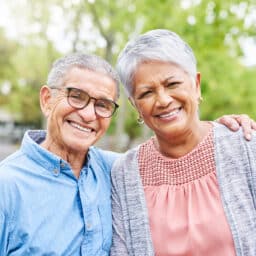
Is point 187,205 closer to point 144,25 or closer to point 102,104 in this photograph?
point 102,104

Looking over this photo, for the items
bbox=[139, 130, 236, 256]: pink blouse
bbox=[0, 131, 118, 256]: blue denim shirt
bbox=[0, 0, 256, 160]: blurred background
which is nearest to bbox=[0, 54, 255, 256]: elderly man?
bbox=[0, 131, 118, 256]: blue denim shirt

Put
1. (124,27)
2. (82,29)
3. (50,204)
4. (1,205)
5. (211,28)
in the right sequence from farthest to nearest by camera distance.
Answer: (82,29) → (124,27) → (211,28) → (50,204) → (1,205)

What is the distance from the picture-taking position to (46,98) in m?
2.90

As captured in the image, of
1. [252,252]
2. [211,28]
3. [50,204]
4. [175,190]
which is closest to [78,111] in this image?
[50,204]

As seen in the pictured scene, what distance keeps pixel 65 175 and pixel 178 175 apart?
0.70 m

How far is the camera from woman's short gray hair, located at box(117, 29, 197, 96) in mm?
2717

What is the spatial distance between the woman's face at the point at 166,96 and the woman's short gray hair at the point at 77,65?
0.68ft

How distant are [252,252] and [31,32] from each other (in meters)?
14.0

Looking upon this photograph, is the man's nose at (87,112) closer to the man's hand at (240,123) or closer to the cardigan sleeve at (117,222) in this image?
the cardigan sleeve at (117,222)

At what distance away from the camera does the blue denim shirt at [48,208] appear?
240cm

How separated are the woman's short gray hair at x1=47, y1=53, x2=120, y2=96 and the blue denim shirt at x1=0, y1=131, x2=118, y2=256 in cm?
40

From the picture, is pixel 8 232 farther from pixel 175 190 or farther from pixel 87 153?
pixel 175 190

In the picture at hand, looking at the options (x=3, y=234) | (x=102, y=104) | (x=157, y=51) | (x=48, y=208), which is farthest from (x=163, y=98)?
(x=3, y=234)

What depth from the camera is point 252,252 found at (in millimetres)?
2512
